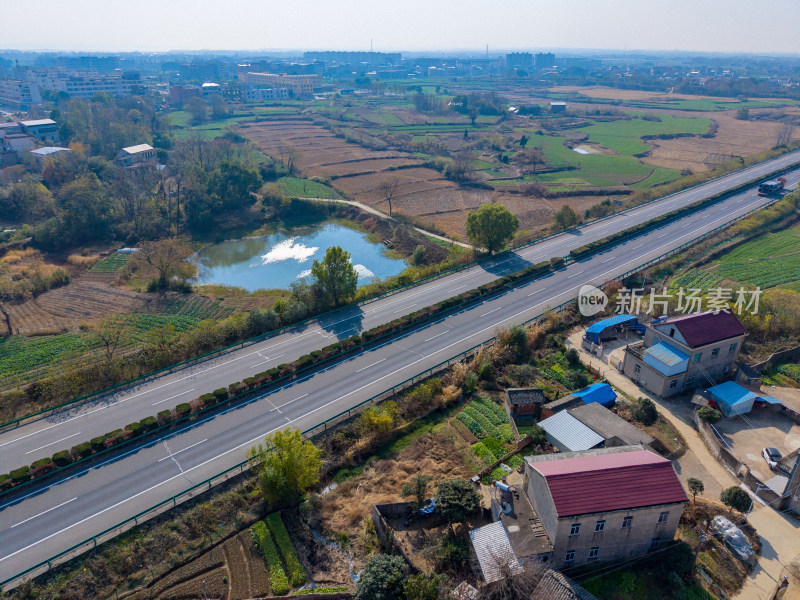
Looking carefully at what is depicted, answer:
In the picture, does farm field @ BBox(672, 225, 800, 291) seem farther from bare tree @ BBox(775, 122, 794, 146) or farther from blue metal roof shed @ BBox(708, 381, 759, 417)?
bare tree @ BBox(775, 122, 794, 146)

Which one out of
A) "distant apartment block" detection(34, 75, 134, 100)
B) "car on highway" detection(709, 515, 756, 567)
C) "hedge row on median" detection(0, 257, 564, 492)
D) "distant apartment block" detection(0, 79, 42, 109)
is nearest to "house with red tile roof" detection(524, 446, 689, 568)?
"car on highway" detection(709, 515, 756, 567)

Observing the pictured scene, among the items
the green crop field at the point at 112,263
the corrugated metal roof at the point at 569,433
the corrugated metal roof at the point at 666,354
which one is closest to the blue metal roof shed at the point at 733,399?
the corrugated metal roof at the point at 666,354

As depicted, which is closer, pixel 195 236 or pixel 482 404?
pixel 482 404

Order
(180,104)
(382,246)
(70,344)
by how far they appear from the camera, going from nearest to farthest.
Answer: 1. (70,344)
2. (382,246)
3. (180,104)

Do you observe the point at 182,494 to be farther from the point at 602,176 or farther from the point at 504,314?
the point at 602,176

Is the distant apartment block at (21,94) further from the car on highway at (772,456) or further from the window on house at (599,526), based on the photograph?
the car on highway at (772,456)

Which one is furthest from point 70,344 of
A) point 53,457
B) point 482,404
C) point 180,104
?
point 180,104

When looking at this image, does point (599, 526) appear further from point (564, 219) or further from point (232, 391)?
point (564, 219)

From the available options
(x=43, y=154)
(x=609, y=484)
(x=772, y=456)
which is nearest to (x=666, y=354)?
(x=772, y=456)
